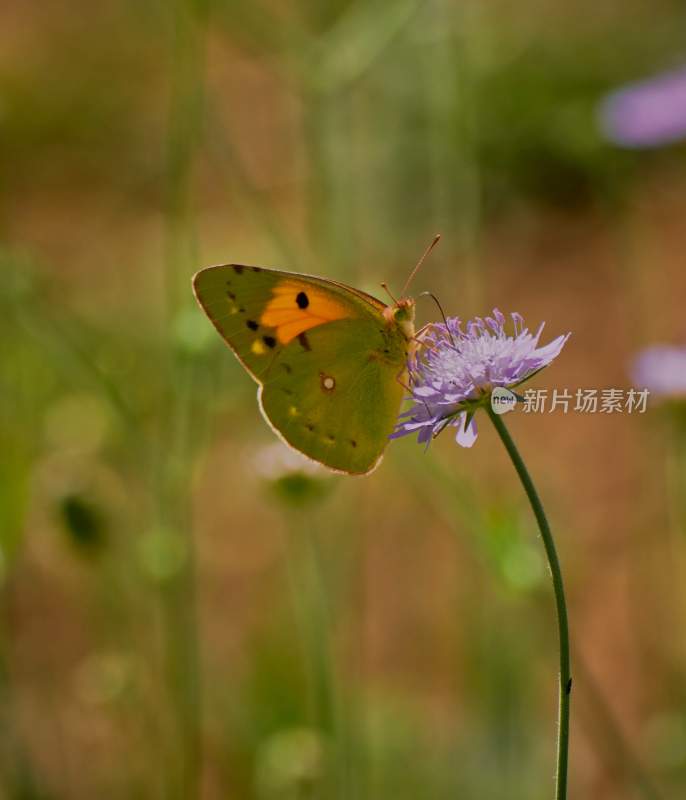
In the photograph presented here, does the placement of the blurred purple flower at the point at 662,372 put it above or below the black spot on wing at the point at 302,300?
above

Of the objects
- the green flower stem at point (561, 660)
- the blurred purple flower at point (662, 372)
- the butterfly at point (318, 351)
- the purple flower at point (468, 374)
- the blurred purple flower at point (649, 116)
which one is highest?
the blurred purple flower at point (649, 116)

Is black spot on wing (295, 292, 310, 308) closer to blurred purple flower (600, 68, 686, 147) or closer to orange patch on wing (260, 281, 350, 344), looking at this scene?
orange patch on wing (260, 281, 350, 344)

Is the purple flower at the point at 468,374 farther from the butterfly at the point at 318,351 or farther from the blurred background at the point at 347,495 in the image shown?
the blurred background at the point at 347,495

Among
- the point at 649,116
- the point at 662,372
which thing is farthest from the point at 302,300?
the point at 649,116

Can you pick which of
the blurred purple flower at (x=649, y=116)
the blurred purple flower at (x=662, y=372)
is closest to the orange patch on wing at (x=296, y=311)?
the blurred purple flower at (x=662, y=372)

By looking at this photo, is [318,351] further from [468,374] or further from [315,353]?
[468,374]

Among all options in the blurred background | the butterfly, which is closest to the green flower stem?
the butterfly
